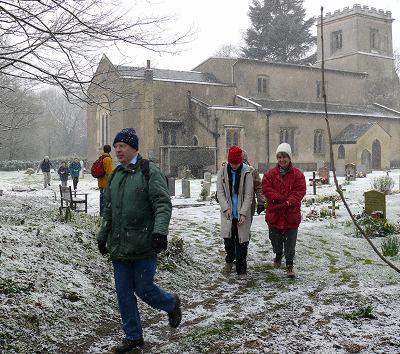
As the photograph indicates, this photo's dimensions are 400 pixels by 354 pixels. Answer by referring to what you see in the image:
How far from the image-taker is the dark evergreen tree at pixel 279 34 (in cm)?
5662

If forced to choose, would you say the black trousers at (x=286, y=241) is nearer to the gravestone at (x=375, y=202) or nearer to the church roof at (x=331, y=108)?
the gravestone at (x=375, y=202)

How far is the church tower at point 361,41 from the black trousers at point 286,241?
4408cm

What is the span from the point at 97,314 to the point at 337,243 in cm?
612

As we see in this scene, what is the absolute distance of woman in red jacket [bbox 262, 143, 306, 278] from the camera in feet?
21.4

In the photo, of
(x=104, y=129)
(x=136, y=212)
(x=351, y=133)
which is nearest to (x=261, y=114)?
(x=351, y=133)

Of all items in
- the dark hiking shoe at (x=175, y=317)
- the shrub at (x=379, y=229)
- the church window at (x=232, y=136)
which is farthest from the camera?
the church window at (x=232, y=136)

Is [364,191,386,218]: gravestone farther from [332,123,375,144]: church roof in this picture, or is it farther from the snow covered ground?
[332,123,375,144]: church roof

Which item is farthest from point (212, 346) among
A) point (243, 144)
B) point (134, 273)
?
point (243, 144)

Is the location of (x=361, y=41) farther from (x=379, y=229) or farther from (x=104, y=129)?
(x=379, y=229)

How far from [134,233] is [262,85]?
37.6 metres

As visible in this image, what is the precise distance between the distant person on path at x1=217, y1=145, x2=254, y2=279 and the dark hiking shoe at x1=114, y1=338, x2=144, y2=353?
9.13 feet

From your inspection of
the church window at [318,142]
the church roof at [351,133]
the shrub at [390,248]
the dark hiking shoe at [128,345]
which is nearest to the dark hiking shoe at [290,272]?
the shrub at [390,248]

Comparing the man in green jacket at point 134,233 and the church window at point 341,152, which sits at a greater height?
the church window at point 341,152

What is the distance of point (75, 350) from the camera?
394cm
